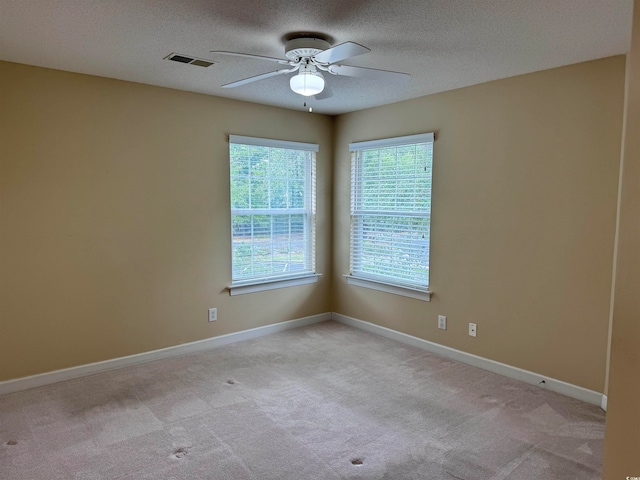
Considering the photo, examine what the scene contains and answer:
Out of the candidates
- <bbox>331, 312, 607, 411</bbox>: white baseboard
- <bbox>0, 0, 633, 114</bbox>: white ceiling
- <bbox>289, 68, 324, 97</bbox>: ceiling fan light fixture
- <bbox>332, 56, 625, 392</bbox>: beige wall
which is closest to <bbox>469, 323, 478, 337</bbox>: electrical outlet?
<bbox>332, 56, 625, 392</bbox>: beige wall

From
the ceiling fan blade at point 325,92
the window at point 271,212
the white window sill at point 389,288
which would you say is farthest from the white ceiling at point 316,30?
the white window sill at point 389,288

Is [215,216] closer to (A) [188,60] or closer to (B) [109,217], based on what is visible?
(B) [109,217]

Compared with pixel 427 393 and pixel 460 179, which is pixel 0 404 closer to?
pixel 427 393

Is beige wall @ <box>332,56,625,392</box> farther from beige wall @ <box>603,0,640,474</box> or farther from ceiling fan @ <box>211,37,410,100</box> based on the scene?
beige wall @ <box>603,0,640,474</box>

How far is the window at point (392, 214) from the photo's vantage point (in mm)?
4156

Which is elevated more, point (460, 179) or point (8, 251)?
point (460, 179)

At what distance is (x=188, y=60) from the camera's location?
2982 mm

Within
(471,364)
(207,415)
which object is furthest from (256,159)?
(471,364)

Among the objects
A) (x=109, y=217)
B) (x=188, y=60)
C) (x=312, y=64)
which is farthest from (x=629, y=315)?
(x=109, y=217)

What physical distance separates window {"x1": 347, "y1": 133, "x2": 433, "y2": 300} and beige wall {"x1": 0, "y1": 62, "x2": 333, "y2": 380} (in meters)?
1.15

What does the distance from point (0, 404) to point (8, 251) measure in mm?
1066

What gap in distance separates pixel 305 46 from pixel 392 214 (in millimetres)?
2297

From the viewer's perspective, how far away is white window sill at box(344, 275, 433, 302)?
4.15m

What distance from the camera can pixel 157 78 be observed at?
3465 mm
